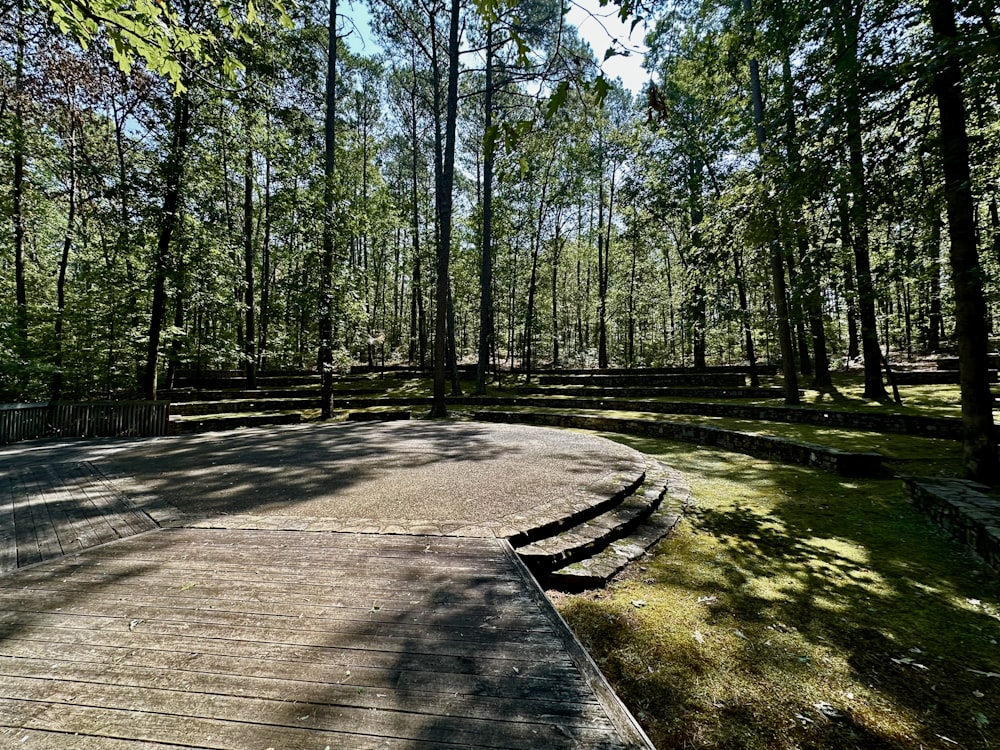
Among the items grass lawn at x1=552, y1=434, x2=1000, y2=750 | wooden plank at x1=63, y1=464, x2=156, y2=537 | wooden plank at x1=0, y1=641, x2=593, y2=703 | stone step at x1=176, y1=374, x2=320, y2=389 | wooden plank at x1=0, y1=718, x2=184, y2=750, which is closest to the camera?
wooden plank at x1=0, y1=718, x2=184, y2=750

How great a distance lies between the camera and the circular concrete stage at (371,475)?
3.71 metres

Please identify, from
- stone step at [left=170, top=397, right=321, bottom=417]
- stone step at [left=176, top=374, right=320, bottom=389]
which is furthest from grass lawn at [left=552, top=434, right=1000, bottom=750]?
stone step at [left=176, top=374, right=320, bottom=389]

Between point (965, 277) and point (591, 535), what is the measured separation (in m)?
5.29

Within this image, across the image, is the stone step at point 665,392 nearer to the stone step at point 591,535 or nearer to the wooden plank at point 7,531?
the stone step at point 591,535

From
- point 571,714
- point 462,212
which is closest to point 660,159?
point 462,212

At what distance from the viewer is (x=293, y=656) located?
186 cm

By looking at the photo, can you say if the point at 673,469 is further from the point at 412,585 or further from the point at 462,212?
the point at 462,212

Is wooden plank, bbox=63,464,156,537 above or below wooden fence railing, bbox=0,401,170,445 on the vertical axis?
below

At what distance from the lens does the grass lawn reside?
1.81 m

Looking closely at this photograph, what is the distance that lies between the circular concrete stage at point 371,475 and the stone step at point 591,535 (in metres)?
0.19

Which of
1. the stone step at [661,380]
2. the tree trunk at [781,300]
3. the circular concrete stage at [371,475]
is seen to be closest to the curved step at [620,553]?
the circular concrete stage at [371,475]

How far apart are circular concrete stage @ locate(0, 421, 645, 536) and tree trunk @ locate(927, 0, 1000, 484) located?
12.8 feet

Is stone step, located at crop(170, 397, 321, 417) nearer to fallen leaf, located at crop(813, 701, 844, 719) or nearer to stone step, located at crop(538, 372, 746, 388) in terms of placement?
stone step, located at crop(538, 372, 746, 388)

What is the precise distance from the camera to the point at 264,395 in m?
15.8
